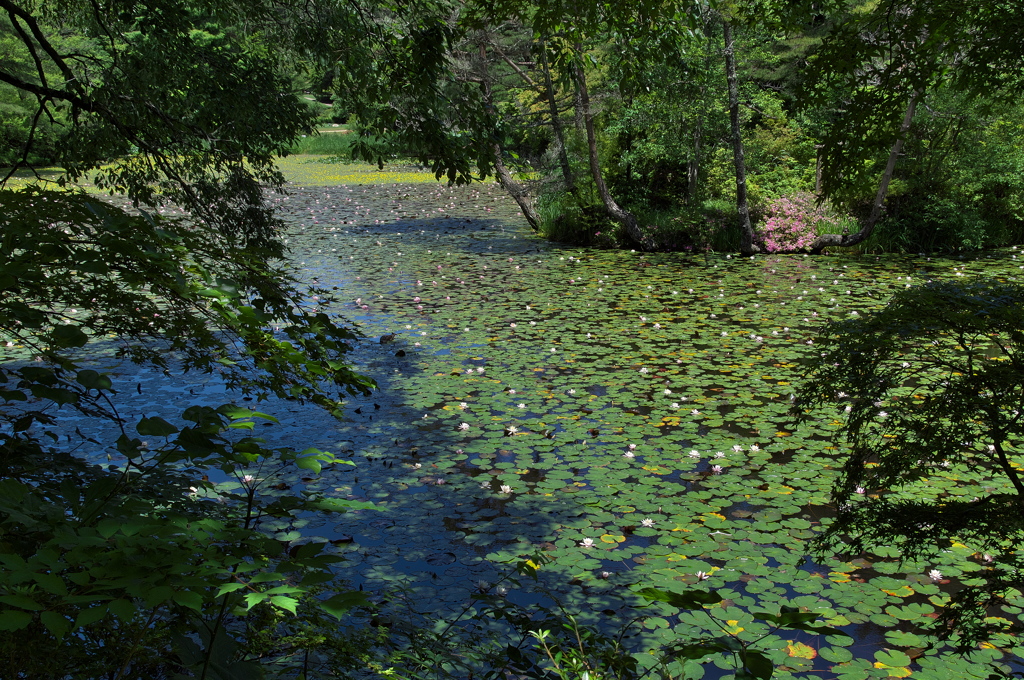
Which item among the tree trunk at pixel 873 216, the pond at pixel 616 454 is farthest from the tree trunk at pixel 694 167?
the pond at pixel 616 454

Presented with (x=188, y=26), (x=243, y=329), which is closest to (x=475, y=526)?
(x=243, y=329)

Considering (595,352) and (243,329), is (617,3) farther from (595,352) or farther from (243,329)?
(243,329)

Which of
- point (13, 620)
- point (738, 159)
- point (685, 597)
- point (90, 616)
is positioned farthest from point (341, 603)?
point (738, 159)

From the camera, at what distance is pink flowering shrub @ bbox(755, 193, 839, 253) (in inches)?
441

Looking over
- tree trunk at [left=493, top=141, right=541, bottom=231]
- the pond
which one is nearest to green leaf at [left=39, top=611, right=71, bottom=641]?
the pond

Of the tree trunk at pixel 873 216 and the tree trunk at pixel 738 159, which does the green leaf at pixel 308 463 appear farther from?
the tree trunk at pixel 873 216

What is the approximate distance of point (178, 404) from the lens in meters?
5.32

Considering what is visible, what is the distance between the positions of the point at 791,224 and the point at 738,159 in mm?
1538

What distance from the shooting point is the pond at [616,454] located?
307 cm

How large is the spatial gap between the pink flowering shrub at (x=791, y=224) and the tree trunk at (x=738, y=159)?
0.78ft

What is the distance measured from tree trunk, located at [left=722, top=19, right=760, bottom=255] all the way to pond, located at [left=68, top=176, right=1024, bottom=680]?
1.64m

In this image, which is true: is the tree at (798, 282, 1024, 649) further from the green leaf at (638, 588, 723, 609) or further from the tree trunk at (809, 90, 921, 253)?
the tree trunk at (809, 90, 921, 253)

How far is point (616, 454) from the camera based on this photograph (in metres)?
4.47

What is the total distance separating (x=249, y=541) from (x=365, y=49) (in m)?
3.72
